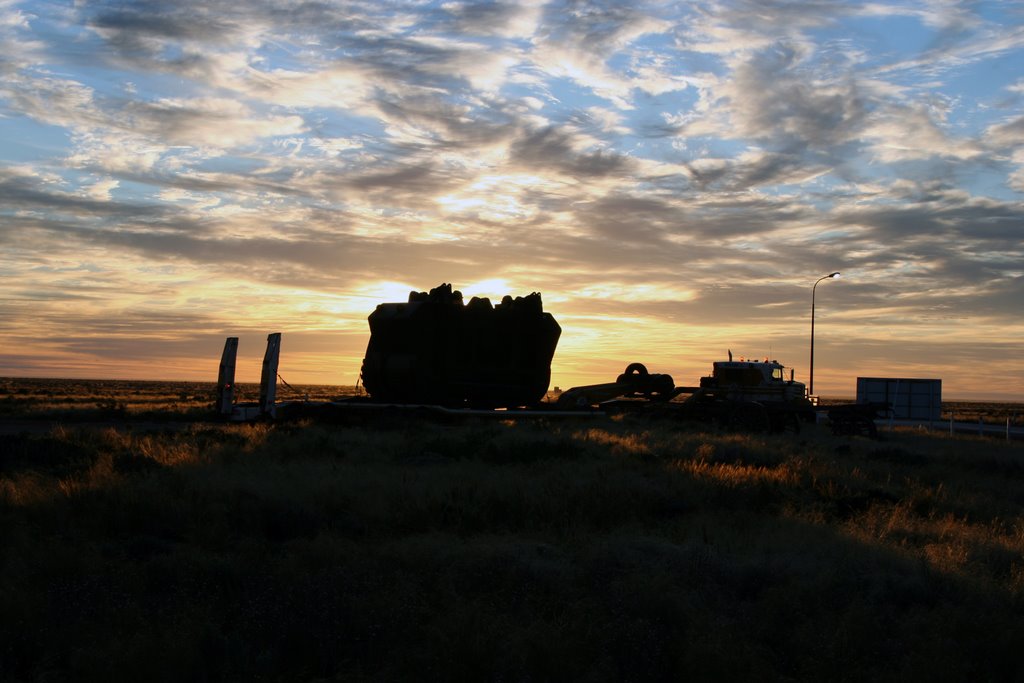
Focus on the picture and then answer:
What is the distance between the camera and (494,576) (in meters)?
8.10

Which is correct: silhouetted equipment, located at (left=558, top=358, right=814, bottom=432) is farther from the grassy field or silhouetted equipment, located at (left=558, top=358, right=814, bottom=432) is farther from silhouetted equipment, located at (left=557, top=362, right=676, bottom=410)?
the grassy field

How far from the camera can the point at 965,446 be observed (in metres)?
30.5

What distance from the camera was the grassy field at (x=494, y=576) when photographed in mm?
6355

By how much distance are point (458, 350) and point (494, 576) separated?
21484 millimetres

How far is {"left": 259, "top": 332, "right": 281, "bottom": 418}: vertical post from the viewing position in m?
25.0

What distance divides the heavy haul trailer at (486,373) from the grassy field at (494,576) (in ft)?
43.8

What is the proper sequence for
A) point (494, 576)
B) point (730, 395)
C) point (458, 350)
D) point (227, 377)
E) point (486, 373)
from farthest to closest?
point (730, 395)
point (486, 373)
point (458, 350)
point (227, 377)
point (494, 576)

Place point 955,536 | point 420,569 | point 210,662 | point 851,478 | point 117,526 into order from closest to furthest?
point 210,662 < point 420,569 < point 117,526 < point 955,536 < point 851,478

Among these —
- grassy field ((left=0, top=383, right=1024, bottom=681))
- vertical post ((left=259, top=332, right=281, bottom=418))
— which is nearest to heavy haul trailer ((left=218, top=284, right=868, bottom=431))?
vertical post ((left=259, top=332, right=281, bottom=418))

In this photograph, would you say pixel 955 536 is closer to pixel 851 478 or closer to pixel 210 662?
pixel 851 478

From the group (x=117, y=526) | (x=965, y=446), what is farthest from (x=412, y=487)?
(x=965, y=446)

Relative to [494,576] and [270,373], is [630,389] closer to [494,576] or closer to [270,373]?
[270,373]

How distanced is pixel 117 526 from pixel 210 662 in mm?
4480

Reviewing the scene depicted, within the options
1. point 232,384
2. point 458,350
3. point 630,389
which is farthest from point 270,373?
point 630,389
